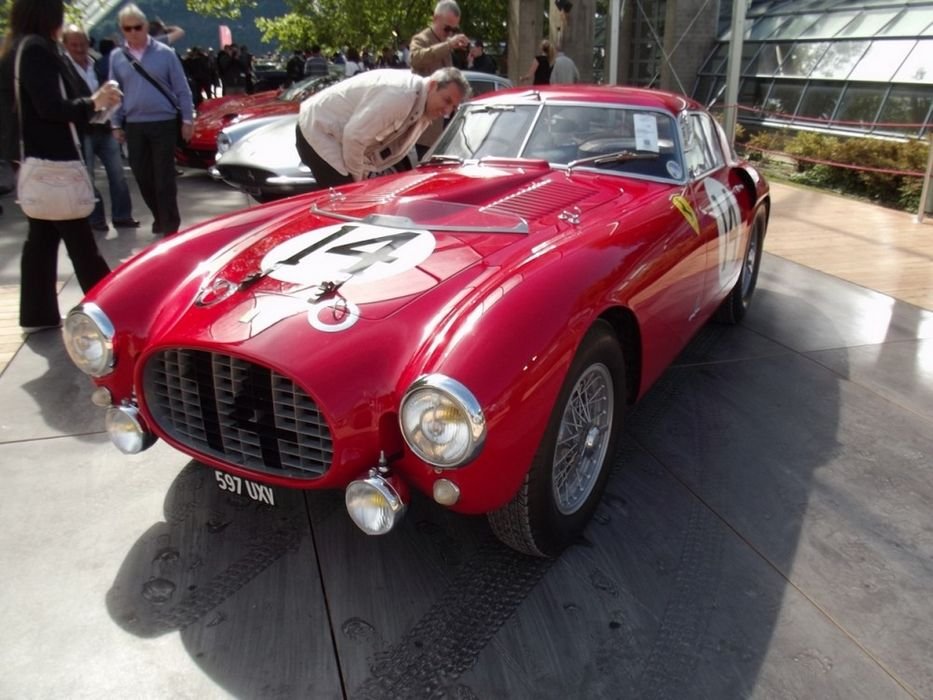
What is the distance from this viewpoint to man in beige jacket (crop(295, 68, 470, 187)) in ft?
13.7

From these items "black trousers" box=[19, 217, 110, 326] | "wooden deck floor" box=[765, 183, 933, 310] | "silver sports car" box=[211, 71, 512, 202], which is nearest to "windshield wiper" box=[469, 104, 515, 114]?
"black trousers" box=[19, 217, 110, 326]

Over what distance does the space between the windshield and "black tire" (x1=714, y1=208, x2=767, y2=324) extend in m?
1.17

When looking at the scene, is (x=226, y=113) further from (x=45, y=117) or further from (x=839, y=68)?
(x=839, y=68)

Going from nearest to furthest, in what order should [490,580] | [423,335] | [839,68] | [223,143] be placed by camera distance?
[423,335] < [490,580] < [223,143] < [839,68]

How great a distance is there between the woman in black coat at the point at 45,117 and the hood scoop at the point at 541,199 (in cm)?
218

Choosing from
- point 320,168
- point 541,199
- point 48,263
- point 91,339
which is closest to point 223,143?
point 320,168

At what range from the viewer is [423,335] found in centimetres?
232

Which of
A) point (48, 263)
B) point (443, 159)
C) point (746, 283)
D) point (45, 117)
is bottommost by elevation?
point (746, 283)

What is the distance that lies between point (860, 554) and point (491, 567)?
52.4 inches

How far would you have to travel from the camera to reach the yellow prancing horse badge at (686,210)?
3.49 m

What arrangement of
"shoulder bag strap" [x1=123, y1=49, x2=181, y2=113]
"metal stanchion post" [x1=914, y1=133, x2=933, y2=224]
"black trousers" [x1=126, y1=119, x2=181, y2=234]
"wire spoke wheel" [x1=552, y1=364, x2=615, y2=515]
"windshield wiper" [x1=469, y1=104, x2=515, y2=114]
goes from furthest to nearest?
1. "metal stanchion post" [x1=914, y1=133, x2=933, y2=224]
2. "black trousers" [x1=126, y1=119, x2=181, y2=234]
3. "shoulder bag strap" [x1=123, y1=49, x2=181, y2=113]
4. "windshield wiper" [x1=469, y1=104, x2=515, y2=114]
5. "wire spoke wheel" [x1=552, y1=364, x2=615, y2=515]

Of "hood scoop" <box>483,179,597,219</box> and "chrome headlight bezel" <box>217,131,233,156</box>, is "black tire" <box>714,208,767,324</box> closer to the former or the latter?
"hood scoop" <box>483,179,597,219</box>

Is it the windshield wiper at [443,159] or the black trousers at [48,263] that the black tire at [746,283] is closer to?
the windshield wiper at [443,159]

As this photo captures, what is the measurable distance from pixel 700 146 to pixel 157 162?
14.5 feet
